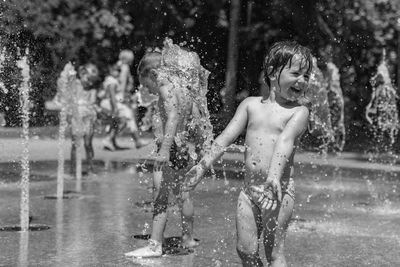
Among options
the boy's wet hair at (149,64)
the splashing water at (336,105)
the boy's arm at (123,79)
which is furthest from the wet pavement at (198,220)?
the splashing water at (336,105)

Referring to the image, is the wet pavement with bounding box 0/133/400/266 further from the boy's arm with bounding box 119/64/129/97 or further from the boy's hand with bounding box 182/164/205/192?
the boy's arm with bounding box 119/64/129/97

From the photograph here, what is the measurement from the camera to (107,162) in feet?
46.1

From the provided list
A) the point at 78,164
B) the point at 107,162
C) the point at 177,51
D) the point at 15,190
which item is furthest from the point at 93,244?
the point at 107,162

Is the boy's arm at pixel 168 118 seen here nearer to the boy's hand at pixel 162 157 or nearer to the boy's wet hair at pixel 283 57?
the boy's hand at pixel 162 157

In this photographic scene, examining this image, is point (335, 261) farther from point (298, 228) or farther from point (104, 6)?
point (104, 6)

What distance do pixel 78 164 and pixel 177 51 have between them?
17.0 feet

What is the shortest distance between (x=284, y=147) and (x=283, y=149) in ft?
0.04

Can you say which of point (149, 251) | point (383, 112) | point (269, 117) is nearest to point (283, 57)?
point (269, 117)

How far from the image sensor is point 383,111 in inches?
897

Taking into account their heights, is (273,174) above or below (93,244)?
above

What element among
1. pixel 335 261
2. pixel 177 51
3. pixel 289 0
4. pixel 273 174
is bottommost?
pixel 335 261

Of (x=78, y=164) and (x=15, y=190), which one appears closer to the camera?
(x=15, y=190)

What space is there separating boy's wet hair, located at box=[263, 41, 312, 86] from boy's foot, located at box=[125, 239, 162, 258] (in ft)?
6.50

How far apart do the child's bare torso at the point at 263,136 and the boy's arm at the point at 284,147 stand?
0.16ft
